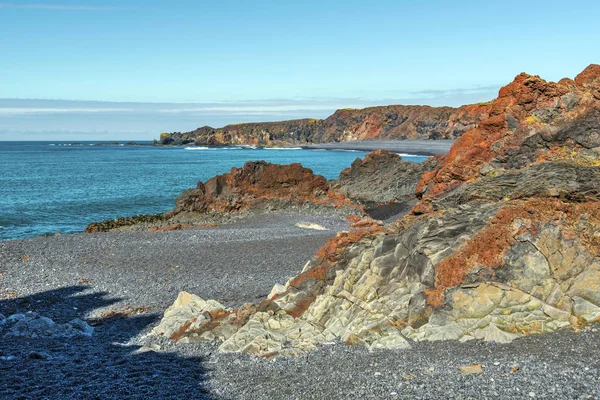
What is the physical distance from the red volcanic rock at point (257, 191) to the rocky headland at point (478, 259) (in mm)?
26731

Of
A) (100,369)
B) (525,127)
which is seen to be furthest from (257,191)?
(100,369)

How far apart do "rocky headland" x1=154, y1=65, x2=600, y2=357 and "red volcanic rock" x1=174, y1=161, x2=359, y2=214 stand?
26.7 metres

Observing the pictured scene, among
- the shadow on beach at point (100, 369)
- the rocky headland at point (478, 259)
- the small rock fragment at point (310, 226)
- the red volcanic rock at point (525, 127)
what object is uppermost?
the red volcanic rock at point (525, 127)

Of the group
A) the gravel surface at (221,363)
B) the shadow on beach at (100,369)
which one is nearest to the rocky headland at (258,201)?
the gravel surface at (221,363)

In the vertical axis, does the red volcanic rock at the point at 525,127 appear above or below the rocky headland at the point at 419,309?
above

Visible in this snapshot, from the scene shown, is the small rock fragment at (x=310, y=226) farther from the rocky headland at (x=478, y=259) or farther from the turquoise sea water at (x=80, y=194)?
the rocky headland at (x=478, y=259)

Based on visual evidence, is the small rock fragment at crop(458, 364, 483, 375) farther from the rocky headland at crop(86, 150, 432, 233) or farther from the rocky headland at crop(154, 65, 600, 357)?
the rocky headland at crop(86, 150, 432, 233)

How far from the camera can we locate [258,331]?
14.5 meters

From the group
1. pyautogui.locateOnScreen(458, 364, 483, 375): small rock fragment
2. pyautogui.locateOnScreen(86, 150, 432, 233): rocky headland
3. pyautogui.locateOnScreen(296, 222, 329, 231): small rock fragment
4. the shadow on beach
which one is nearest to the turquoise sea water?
pyautogui.locateOnScreen(86, 150, 432, 233): rocky headland

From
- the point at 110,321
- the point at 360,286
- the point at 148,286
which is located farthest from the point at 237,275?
the point at 360,286

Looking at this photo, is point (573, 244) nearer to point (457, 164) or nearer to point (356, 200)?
point (457, 164)

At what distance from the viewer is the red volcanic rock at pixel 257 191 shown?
44156 millimetres

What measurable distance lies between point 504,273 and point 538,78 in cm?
737

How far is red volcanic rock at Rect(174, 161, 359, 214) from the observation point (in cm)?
4416
